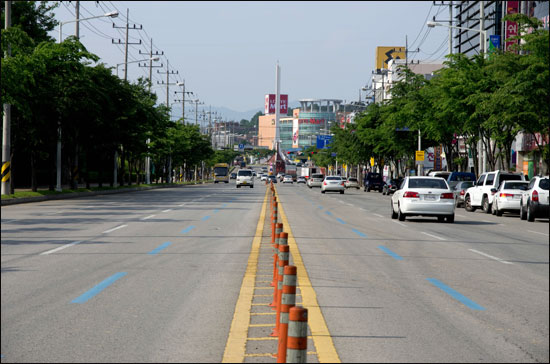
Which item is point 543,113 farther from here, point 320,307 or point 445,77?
point 320,307

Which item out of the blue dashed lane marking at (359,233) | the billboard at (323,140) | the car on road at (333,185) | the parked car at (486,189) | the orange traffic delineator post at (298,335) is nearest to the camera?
the orange traffic delineator post at (298,335)

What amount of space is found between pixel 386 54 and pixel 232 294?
549ft

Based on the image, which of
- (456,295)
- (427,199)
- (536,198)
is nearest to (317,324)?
(456,295)

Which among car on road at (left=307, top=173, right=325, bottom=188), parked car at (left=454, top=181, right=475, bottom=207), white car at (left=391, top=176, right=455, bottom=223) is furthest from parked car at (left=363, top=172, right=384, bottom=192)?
white car at (left=391, top=176, right=455, bottom=223)

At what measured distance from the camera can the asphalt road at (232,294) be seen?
7250 millimetres

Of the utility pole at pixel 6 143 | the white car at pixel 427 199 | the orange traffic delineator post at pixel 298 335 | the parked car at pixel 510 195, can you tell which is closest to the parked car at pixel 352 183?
the utility pole at pixel 6 143

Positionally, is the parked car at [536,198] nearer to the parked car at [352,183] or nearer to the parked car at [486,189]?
the parked car at [486,189]

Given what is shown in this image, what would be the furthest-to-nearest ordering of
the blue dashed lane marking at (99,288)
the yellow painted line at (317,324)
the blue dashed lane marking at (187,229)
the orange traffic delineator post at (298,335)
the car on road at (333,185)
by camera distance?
the car on road at (333,185) → the blue dashed lane marking at (187,229) → the blue dashed lane marking at (99,288) → the yellow painted line at (317,324) → the orange traffic delineator post at (298,335)

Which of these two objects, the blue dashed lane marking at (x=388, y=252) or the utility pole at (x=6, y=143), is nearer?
the blue dashed lane marking at (x=388, y=252)

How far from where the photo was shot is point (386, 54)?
172875mm

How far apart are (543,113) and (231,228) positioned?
57.8 ft

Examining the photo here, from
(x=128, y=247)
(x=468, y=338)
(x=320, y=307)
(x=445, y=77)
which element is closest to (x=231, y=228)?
(x=128, y=247)

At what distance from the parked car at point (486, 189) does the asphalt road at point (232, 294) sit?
13.4m

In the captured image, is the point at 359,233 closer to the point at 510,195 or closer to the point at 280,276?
the point at 510,195
